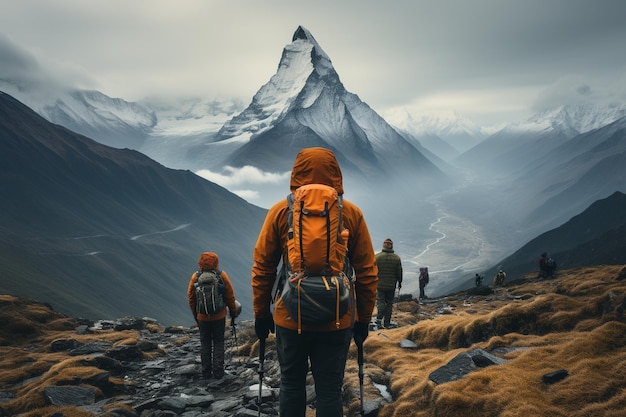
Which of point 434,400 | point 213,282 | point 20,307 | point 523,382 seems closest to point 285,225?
point 434,400

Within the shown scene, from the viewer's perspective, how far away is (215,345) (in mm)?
14195

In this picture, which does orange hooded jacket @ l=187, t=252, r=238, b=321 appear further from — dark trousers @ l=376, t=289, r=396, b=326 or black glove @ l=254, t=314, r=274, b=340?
dark trousers @ l=376, t=289, r=396, b=326

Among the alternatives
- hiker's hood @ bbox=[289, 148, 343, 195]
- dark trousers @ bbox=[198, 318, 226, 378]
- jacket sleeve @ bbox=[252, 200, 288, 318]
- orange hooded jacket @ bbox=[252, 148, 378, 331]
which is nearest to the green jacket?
dark trousers @ bbox=[198, 318, 226, 378]

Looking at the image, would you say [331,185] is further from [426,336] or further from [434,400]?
[426,336]

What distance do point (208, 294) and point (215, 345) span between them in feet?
6.18

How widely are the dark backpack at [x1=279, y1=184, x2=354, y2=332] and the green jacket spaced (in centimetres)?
1263

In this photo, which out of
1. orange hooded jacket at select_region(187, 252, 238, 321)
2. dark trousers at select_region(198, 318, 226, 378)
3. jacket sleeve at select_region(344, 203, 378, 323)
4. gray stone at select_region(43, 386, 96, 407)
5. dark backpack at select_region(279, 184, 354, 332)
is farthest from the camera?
dark trousers at select_region(198, 318, 226, 378)

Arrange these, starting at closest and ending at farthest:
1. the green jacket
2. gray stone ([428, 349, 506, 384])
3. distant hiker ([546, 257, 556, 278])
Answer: gray stone ([428, 349, 506, 384]) < the green jacket < distant hiker ([546, 257, 556, 278])

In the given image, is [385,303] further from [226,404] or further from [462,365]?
[226,404]

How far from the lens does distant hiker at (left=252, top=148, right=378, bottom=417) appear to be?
6637 mm

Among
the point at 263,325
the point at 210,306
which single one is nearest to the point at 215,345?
the point at 210,306

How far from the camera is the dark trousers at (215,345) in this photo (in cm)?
1401

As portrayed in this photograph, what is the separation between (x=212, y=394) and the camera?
12844 millimetres

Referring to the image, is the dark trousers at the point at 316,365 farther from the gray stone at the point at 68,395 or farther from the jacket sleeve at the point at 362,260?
the gray stone at the point at 68,395
